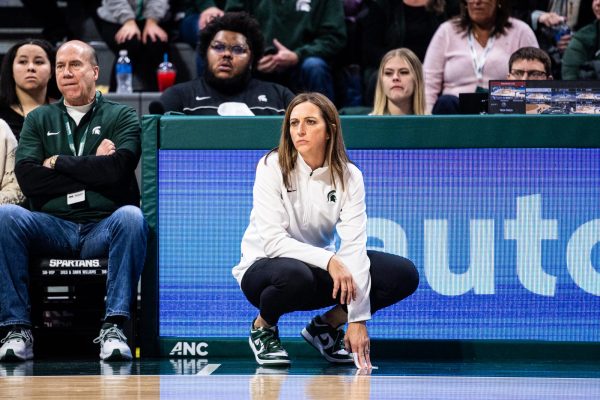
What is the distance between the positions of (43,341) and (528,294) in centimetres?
219

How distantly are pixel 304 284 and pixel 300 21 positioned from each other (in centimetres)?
353

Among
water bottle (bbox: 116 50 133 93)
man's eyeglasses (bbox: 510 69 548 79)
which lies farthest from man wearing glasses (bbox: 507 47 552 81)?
water bottle (bbox: 116 50 133 93)

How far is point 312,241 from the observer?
15.0ft

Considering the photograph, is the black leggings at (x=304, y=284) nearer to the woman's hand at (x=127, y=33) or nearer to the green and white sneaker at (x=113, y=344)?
the green and white sneaker at (x=113, y=344)

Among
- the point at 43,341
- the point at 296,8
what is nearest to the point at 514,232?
the point at 43,341

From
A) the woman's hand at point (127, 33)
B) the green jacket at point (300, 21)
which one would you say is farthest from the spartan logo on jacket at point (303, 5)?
the woman's hand at point (127, 33)

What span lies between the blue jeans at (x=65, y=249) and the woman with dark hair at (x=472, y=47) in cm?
265

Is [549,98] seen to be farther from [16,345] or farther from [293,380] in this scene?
[16,345]

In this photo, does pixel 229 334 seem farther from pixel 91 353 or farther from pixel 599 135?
pixel 599 135

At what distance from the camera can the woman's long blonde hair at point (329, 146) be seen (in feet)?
14.8

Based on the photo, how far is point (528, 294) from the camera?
488cm

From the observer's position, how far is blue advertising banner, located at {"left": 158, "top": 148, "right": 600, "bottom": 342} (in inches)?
192

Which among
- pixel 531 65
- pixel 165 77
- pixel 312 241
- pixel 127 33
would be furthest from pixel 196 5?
pixel 312 241

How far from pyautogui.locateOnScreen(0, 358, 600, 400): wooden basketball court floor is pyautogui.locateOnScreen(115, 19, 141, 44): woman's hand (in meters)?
3.45
